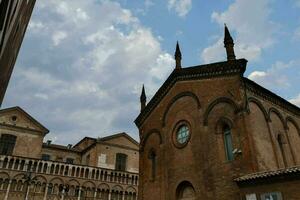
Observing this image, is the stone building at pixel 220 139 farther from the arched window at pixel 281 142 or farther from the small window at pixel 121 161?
the small window at pixel 121 161

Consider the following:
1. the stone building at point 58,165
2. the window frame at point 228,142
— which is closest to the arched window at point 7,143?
the stone building at point 58,165

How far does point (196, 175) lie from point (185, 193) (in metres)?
1.50

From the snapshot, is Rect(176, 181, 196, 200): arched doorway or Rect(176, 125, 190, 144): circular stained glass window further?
Rect(176, 125, 190, 144): circular stained glass window

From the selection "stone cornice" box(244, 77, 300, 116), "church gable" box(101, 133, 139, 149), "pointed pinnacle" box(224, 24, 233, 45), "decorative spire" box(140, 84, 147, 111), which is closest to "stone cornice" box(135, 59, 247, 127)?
"decorative spire" box(140, 84, 147, 111)

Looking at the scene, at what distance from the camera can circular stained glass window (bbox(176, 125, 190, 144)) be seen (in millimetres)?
17316

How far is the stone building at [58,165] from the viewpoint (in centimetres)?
2698

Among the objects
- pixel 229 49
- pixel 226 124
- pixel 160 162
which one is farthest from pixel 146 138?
pixel 229 49

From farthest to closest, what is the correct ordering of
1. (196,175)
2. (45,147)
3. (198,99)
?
(45,147) → (198,99) → (196,175)

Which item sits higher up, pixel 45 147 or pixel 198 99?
pixel 45 147

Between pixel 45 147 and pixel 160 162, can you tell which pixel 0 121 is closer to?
pixel 45 147

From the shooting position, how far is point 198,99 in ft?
55.8

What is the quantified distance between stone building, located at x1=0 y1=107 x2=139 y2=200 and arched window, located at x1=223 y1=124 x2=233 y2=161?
19773mm

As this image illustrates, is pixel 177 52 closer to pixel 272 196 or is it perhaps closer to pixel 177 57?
pixel 177 57

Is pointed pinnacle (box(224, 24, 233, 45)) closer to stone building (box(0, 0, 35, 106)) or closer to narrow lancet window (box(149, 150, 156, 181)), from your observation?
narrow lancet window (box(149, 150, 156, 181))
